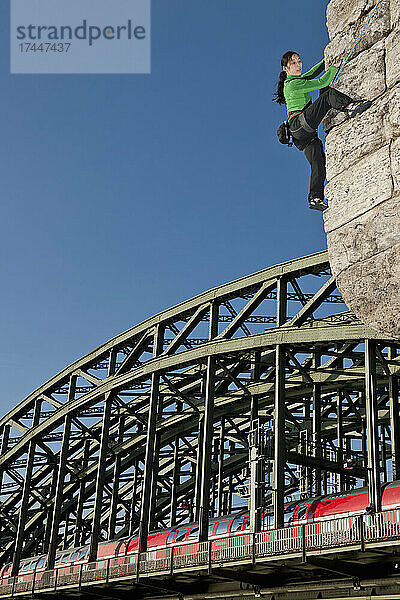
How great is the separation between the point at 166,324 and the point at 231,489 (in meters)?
19.4

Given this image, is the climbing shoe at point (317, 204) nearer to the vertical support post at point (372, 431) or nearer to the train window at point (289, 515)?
the vertical support post at point (372, 431)

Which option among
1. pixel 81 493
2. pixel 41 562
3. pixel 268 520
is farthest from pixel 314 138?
pixel 81 493

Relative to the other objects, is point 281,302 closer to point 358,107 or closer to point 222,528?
point 222,528

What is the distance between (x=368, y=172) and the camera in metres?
5.22

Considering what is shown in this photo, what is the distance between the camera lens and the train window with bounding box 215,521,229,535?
3109 cm

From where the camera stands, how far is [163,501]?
201 feet

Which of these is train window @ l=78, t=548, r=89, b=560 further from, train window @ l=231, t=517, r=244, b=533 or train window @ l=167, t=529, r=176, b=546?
train window @ l=231, t=517, r=244, b=533

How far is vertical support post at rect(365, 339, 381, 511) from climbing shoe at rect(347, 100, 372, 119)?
64.3 ft

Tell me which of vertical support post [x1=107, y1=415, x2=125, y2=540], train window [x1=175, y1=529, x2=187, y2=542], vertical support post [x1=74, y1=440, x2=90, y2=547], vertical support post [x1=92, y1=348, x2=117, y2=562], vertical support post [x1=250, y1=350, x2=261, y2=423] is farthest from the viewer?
vertical support post [x1=74, y1=440, x2=90, y2=547]

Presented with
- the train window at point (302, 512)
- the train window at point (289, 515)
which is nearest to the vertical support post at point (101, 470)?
the train window at point (289, 515)

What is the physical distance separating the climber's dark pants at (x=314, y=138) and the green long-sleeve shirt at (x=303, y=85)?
0.11 meters

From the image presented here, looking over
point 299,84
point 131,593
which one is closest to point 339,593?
point 131,593

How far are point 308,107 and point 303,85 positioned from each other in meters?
0.23

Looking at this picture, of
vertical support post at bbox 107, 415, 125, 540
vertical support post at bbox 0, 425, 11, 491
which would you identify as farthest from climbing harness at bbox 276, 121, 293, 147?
vertical support post at bbox 0, 425, 11, 491
